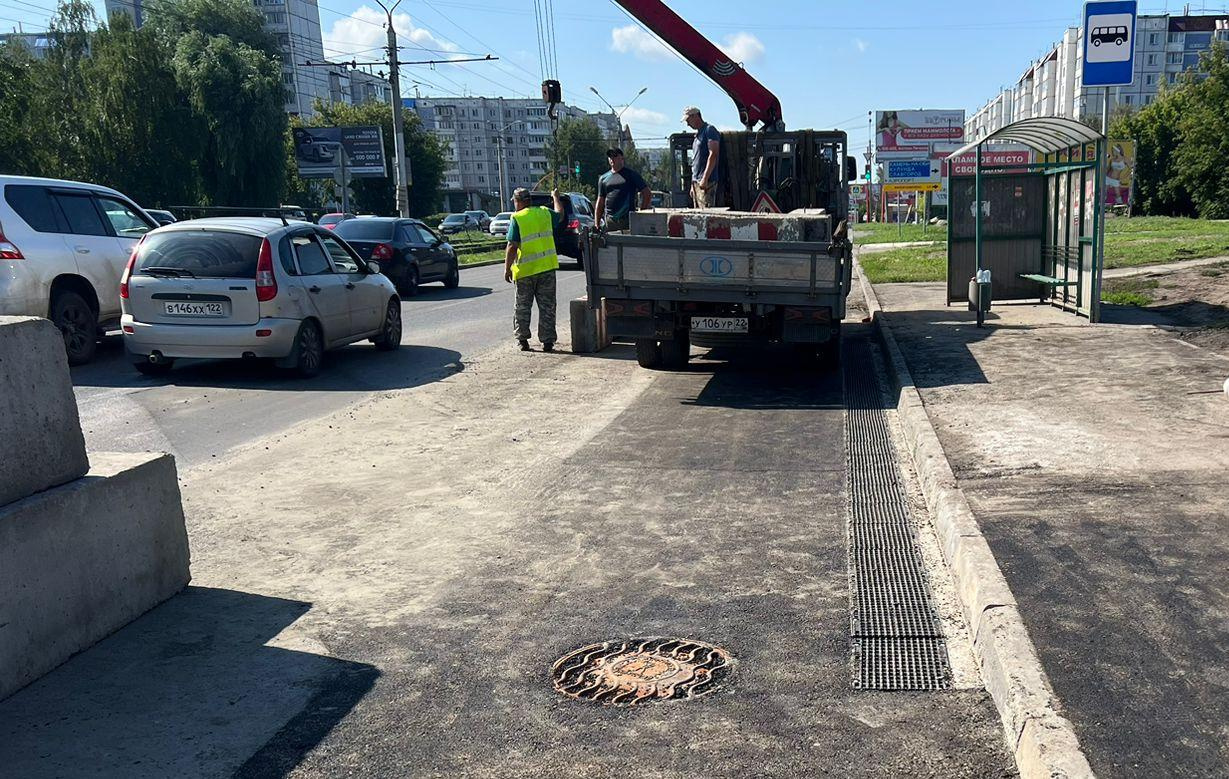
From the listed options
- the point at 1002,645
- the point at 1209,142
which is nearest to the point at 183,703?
the point at 1002,645

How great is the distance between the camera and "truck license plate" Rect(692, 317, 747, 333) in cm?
1002

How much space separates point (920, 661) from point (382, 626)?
219 centimetres

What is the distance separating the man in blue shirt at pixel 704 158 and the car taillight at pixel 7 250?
7.60m

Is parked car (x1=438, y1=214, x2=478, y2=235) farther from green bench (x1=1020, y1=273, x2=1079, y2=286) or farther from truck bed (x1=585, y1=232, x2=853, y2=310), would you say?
truck bed (x1=585, y1=232, x2=853, y2=310)

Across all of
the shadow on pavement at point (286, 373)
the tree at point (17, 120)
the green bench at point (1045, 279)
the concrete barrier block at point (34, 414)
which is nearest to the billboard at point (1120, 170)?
the green bench at point (1045, 279)

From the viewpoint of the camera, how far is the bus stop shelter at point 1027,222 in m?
13.4

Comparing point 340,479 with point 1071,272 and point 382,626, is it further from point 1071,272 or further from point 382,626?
point 1071,272

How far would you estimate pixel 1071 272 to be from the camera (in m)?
13.8

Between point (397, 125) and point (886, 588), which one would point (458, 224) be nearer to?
point (397, 125)

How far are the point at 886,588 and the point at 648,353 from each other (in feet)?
22.1

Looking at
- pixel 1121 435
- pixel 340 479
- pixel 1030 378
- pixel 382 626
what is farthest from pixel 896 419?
pixel 382 626

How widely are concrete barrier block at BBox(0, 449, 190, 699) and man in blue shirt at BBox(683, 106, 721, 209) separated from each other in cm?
911

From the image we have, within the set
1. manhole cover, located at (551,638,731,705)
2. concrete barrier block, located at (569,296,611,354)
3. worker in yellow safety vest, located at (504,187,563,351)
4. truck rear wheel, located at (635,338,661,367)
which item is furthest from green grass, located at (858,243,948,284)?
manhole cover, located at (551,638,731,705)

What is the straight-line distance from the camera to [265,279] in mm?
Result: 10297
